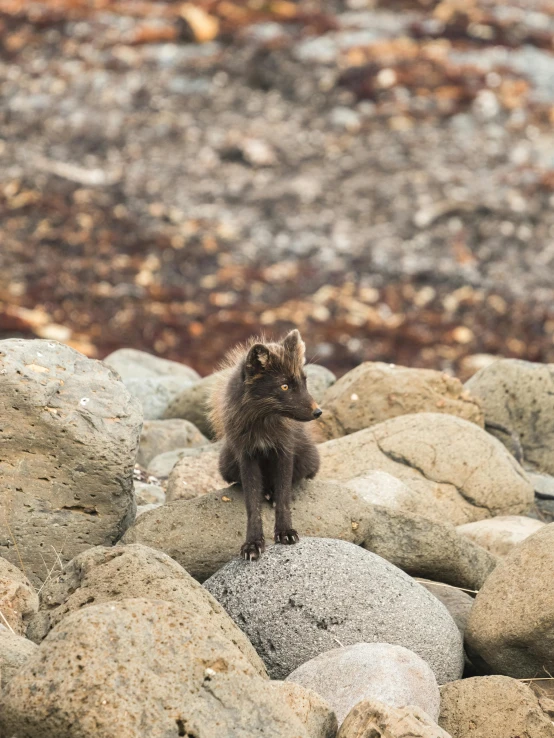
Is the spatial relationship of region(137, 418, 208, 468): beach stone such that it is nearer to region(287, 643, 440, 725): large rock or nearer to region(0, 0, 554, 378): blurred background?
region(287, 643, 440, 725): large rock

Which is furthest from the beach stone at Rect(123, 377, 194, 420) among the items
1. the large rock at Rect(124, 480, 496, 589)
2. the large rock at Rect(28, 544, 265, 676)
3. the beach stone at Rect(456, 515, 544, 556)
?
the large rock at Rect(28, 544, 265, 676)

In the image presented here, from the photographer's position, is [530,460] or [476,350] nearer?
[530,460]

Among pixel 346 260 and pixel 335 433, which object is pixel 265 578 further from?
pixel 346 260

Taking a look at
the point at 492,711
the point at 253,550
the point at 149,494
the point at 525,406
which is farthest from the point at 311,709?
the point at 525,406

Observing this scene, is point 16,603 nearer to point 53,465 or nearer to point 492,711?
point 53,465

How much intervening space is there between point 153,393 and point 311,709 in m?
7.47

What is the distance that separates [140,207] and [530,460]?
1156cm

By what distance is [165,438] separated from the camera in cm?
1072

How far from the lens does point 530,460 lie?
11.1m

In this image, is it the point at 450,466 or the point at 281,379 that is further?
the point at 450,466

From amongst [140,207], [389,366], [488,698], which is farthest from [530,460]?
[140,207]

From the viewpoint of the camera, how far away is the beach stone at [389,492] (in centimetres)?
839

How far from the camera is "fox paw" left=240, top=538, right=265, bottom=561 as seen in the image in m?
6.39

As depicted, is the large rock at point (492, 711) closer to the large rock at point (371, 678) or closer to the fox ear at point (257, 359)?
the large rock at point (371, 678)
